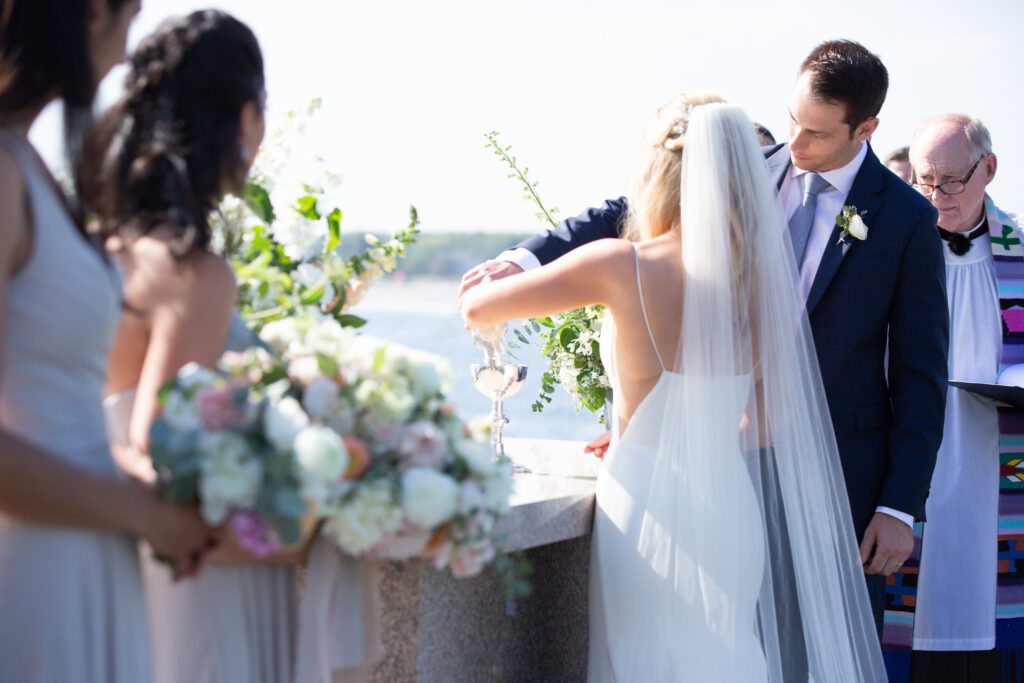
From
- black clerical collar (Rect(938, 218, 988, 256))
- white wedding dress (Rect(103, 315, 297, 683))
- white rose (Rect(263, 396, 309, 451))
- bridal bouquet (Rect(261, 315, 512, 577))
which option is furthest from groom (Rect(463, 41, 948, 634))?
white rose (Rect(263, 396, 309, 451))

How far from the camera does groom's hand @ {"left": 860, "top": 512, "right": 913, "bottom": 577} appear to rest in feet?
10.4

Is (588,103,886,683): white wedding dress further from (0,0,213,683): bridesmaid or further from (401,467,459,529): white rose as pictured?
(0,0,213,683): bridesmaid

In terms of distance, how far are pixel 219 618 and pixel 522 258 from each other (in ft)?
5.75

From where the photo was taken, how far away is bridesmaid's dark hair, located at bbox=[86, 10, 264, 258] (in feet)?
5.89

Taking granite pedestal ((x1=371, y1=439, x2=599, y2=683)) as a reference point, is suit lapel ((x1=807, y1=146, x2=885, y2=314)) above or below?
above

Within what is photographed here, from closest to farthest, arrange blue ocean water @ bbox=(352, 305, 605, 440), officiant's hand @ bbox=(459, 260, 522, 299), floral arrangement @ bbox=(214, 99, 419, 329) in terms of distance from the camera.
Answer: floral arrangement @ bbox=(214, 99, 419, 329) < officiant's hand @ bbox=(459, 260, 522, 299) < blue ocean water @ bbox=(352, 305, 605, 440)

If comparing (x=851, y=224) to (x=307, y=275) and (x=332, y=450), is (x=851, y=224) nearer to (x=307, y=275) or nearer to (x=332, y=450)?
(x=307, y=275)

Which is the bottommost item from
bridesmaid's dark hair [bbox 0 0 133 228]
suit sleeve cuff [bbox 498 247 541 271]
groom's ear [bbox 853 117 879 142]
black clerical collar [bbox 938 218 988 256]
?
suit sleeve cuff [bbox 498 247 541 271]

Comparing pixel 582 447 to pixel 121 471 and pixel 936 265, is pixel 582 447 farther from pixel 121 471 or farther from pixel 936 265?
pixel 121 471

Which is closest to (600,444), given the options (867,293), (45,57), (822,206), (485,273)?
(485,273)

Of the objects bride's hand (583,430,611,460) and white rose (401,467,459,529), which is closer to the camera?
white rose (401,467,459,529)

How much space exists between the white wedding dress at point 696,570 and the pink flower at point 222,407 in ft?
4.61

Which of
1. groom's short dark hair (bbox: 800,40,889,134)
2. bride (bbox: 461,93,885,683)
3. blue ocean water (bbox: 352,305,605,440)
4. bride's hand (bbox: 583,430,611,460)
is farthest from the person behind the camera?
blue ocean water (bbox: 352,305,605,440)

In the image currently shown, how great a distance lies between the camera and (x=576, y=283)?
276 centimetres
